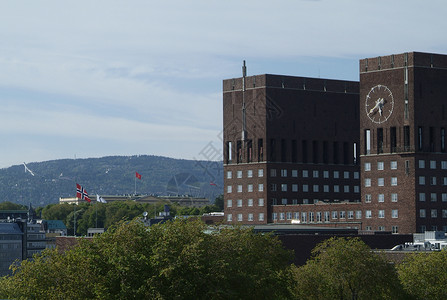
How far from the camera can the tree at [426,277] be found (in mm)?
124562

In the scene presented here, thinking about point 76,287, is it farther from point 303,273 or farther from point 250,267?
point 303,273

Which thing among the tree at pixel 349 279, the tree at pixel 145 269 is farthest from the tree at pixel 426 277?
the tree at pixel 145 269

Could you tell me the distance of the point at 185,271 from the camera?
94.5 meters

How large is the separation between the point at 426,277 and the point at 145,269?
44909 millimetres

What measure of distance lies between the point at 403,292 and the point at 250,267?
69.6 feet

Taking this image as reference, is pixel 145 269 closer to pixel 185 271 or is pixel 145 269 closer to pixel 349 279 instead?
pixel 185 271

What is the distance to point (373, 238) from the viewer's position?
18388 cm

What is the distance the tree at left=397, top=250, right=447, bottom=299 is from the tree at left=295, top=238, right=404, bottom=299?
4961mm

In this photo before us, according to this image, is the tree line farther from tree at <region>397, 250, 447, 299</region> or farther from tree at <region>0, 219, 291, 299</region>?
tree at <region>397, 250, 447, 299</region>

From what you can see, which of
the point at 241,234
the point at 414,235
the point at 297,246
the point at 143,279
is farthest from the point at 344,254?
the point at 414,235

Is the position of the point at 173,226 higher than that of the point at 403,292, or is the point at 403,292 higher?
the point at 173,226

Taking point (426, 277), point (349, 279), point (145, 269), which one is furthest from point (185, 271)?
point (426, 277)

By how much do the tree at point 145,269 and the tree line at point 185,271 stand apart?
0.09 metres

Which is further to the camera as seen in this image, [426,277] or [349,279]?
[426,277]
